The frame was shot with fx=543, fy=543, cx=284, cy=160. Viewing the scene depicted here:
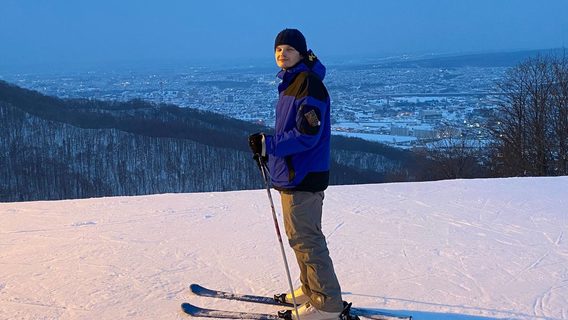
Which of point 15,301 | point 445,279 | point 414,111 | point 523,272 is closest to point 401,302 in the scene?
point 445,279

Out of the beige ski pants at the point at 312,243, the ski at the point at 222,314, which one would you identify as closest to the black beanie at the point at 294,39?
the beige ski pants at the point at 312,243

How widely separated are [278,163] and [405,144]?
48.8m

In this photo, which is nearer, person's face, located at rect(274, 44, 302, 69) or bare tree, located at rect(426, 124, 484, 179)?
person's face, located at rect(274, 44, 302, 69)

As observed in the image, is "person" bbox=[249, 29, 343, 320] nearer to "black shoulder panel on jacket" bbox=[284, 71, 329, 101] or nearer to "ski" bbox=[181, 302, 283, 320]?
"black shoulder panel on jacket" bbox=[284, 71, 329, 101]

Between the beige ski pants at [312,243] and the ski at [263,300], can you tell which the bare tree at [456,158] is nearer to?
the ski at [263,300]

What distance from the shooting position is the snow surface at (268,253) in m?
3.59

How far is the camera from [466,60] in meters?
102

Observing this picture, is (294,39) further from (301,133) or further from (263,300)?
(263,300)

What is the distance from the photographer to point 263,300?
3562 millimetres

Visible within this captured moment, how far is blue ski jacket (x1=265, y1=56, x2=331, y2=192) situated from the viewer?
108 inches

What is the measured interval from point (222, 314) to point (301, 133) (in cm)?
132

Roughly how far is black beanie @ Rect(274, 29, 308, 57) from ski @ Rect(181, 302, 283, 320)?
1.58 m

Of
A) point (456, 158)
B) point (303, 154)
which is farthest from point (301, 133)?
point (456, 158)

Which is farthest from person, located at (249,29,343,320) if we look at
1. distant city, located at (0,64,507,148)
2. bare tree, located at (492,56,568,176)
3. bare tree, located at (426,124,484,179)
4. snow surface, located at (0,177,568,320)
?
A: distant city, located at (0,64,507,148)
